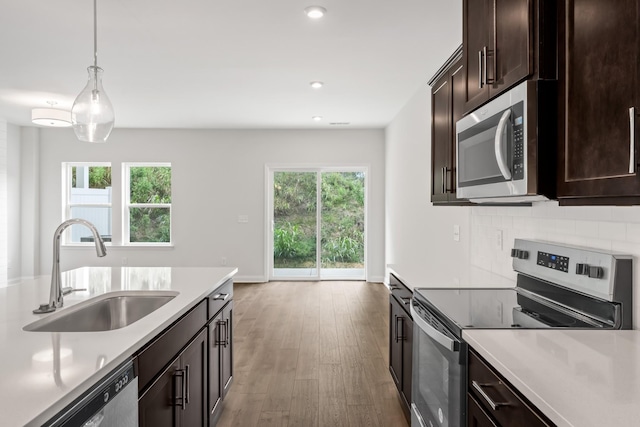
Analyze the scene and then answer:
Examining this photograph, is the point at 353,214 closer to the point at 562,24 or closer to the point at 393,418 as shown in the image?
the point at 393,418

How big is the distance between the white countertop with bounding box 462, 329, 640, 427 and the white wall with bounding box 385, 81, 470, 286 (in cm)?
99

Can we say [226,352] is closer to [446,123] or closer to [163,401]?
[163,401]

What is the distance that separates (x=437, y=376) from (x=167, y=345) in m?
1.05

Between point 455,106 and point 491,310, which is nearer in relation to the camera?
point 491,310

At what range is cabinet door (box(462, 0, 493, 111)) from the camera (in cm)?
183

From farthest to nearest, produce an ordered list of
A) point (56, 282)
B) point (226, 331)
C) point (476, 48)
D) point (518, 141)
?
point (226, 331) < point (476, 48) < point (56, 282) < point (518, 141)

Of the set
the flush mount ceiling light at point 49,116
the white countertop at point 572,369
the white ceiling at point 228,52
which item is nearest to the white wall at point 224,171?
the white ceiling at point 228,52

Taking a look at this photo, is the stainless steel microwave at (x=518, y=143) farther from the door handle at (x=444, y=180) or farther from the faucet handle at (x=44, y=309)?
the faucet handle at (x=44, y=309)

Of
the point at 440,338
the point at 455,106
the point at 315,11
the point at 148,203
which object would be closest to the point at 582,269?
the point at 440,338

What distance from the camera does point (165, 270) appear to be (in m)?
2.79

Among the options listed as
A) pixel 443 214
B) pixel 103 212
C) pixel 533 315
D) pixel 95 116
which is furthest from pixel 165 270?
pixel 103 212

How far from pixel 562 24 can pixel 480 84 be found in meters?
0.53

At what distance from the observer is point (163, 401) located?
1597 millimetres

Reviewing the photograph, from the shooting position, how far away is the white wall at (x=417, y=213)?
3467 mm
